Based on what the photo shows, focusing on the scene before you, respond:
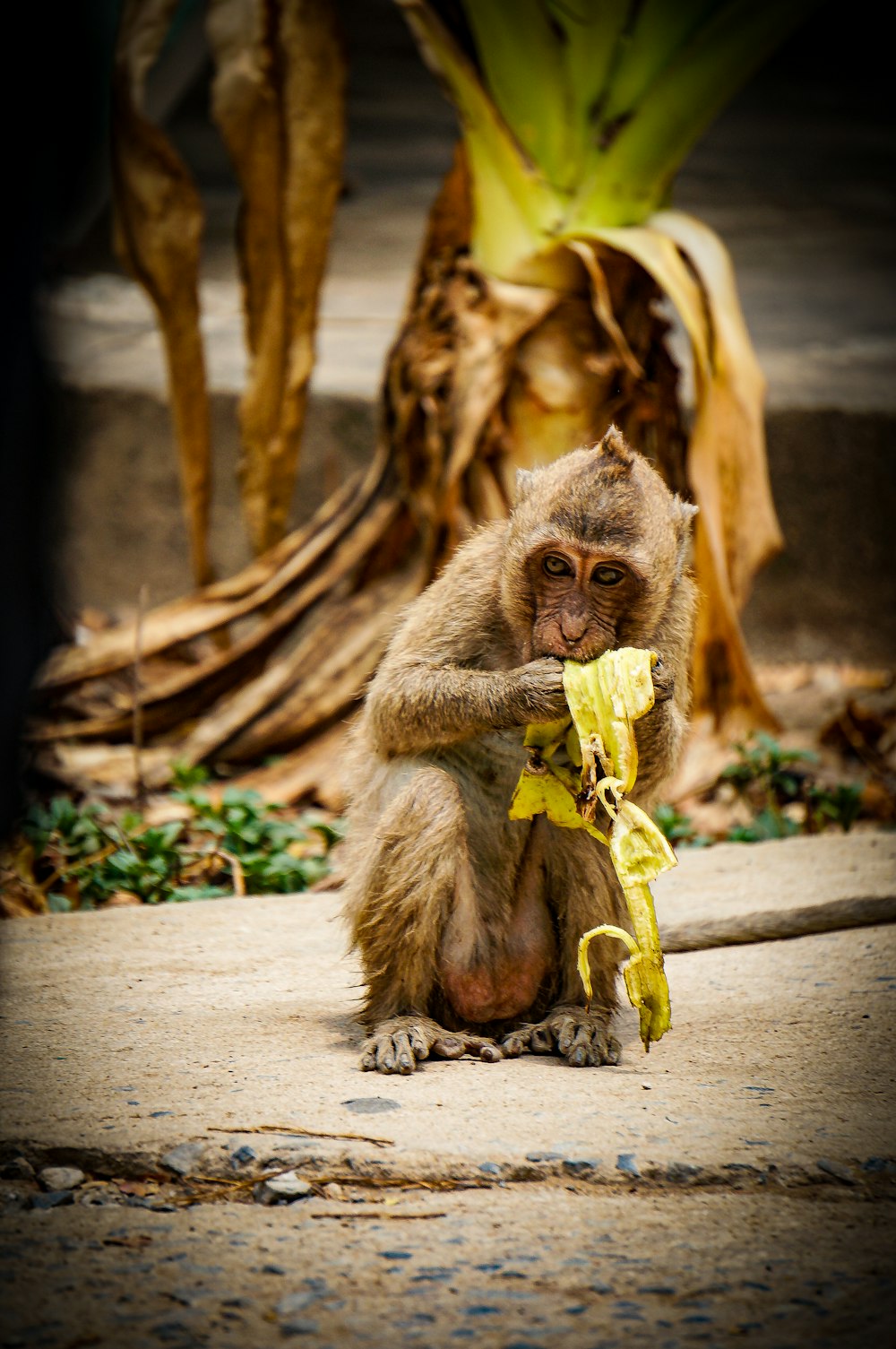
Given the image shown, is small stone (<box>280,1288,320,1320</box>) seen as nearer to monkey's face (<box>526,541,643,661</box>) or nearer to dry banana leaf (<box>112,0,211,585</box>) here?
monkey's face (<box>526,541,643,661</box>)

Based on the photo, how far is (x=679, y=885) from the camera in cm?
586

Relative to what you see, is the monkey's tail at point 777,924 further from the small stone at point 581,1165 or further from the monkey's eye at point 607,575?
the small stone at point 581,1165

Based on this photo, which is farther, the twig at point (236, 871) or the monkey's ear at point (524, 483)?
the twig at point (236, 871)

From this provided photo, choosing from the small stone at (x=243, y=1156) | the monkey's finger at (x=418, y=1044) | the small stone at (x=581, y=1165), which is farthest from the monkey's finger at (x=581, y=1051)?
the small stone at (x=243, y=1156)

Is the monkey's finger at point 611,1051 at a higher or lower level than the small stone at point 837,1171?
lower

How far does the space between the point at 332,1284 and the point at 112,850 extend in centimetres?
401

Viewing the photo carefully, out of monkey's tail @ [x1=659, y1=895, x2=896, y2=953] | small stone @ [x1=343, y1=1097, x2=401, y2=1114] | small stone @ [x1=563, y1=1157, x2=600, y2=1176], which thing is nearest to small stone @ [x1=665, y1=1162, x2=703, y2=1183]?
small stone @ [x1=563, y1=1157, x2=600, y2=1176]

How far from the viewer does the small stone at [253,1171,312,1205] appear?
3.04 m

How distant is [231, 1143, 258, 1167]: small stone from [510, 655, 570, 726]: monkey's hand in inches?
53.8

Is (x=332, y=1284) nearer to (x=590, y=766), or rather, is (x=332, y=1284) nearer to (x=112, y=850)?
(x=590, y=766)

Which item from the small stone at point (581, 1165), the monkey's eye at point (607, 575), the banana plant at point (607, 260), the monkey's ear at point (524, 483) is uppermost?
the banana plant at point (607, 260)

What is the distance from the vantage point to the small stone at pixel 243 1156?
314 centimetres

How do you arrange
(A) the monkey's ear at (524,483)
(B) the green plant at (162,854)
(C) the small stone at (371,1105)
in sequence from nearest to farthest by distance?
1. (C) the small stone at (371,1105)
2. (A) the monkey's ear at (524,483)
3. (B) the green plant at (162,854)

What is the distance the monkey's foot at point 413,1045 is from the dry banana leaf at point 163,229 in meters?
4.28
